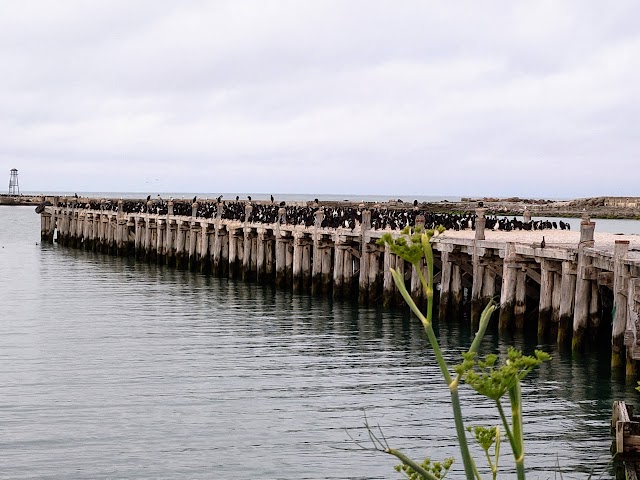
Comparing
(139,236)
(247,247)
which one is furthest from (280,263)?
(139,236)

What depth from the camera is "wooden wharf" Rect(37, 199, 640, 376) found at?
885 inches

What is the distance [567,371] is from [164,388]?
871 centimetres

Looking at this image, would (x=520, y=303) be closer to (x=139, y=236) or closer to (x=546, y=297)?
(x=546, y=297)

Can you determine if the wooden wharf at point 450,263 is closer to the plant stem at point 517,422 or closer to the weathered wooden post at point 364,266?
the weathered wooden post at point 364,266

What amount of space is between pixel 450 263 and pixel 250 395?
35.5 feet

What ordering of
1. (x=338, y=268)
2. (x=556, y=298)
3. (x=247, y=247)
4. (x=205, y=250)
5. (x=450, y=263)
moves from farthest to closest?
(x=205, y=250) → (x=247, y=247) → (x=338, y=268) → (x=450, y=263) → (x=556, y=298)

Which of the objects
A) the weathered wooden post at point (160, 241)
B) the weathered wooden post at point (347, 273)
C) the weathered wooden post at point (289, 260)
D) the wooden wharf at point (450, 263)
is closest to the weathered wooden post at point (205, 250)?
the wooden wharf at point (450, 263)

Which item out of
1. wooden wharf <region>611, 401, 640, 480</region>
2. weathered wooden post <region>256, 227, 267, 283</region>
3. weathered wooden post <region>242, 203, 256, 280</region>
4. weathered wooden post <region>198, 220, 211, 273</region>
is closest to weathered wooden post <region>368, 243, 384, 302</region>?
weathered wooden post <region>256, 227, 267, 283</region>

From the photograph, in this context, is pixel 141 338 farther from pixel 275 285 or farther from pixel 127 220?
pixel 127 220

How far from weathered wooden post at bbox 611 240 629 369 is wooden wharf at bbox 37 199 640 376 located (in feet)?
0.08

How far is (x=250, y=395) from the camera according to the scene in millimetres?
20312

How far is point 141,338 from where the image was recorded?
28.5 meters

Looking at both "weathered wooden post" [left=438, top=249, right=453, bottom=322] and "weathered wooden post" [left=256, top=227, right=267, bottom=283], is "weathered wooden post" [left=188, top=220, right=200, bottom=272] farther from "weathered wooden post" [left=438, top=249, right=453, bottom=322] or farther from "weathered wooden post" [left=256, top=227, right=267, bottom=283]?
"weathered wooden post" [left=438, top=249, right=453, bottom=322]

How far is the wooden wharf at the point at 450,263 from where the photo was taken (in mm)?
22484
